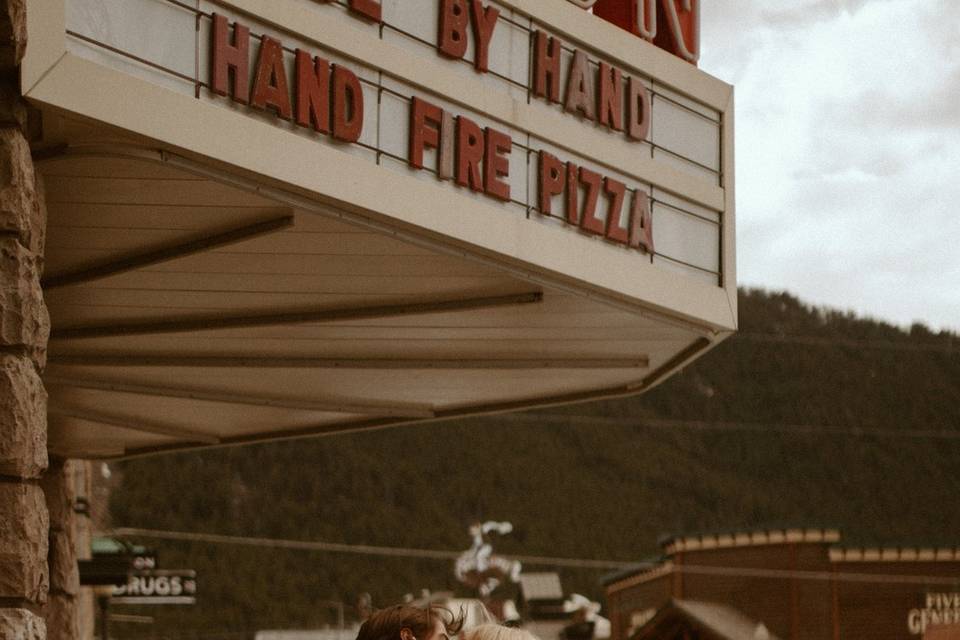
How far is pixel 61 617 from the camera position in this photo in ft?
55.6

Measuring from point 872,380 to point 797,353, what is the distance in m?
7.28

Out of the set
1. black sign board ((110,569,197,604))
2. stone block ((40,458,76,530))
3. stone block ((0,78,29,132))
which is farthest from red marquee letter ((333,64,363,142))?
black sign board ((110,569,197,604))

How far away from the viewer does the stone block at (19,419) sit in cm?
776

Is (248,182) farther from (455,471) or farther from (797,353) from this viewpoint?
(797,353)

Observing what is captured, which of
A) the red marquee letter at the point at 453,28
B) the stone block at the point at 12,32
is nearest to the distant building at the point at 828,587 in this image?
the red marquee letter at the point at 453,28

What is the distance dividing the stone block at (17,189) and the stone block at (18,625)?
5.71 feet

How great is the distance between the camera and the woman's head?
5871 millimetres

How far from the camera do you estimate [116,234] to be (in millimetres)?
11102

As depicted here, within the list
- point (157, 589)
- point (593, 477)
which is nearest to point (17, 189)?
point (157, 589)

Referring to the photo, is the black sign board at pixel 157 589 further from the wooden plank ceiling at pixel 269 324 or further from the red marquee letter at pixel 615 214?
the red marquee letter at pixel 615 214

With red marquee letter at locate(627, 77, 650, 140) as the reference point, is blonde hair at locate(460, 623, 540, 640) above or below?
below

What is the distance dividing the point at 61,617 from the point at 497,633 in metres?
12.0

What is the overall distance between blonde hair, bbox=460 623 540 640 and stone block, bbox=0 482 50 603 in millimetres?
2674

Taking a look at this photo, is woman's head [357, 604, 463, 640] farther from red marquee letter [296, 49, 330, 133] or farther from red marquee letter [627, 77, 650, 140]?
red marquee letter [627, 77, 650, 140]
